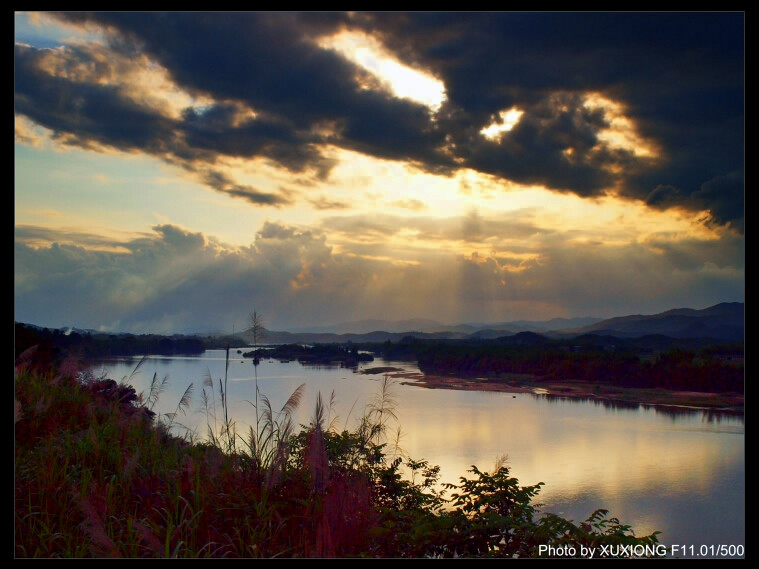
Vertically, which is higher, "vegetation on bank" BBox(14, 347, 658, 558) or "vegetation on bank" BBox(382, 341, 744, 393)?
"vegetation on bank" BBox(14, 347, 658, 558)

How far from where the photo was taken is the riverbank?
14.5 meters

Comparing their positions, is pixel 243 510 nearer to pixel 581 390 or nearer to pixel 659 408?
pixel 659 408

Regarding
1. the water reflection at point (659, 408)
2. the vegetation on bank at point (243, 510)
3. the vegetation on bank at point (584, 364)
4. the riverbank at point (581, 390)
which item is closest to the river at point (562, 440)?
the water reflection at point (659, 408)

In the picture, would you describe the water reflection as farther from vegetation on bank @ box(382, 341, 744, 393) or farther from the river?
vegetation on bank @ box(382, 341, 744, 393)

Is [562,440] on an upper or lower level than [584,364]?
lower

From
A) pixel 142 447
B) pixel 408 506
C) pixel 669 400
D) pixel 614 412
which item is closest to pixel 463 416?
pixel 614 412

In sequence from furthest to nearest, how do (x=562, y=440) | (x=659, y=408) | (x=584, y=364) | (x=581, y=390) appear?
1. (x=584, y=364)
2. (x=581, y=390)
3. (x=659, y=408)
4. (x=562, y=440)

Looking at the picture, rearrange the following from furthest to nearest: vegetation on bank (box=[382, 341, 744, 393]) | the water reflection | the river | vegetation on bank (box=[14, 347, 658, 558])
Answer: vegetation on bank (box=[382, 341, 744, 393]), the water reflection, the river, vegetation on bank (box=[14, 347, 658, 558])

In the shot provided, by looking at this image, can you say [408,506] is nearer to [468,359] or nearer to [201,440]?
[201,440]

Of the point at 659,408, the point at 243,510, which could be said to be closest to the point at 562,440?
the point at 659,408

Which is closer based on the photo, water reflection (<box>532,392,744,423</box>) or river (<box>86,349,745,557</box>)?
river (<box>86,349,745,557</box>)

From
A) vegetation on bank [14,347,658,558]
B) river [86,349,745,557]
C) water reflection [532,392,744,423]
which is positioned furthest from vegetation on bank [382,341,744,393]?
vegetation on bank [14,347,658,558]

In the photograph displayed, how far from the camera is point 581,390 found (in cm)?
1938

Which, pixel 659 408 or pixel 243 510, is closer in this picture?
pixel 243 510
